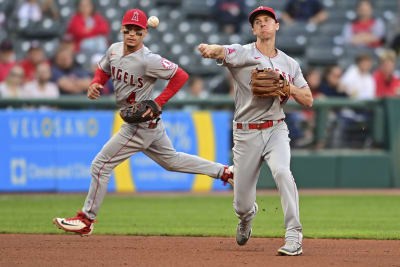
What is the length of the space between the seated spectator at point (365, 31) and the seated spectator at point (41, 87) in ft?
19.5

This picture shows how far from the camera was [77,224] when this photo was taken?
750 cm

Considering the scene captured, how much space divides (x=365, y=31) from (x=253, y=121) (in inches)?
387

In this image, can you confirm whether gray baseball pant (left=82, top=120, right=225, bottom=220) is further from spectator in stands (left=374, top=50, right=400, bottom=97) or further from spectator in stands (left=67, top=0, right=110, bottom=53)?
spectator in stands (left=67, top=0, right=110, bottom=53)

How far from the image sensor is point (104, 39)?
14.8 meters

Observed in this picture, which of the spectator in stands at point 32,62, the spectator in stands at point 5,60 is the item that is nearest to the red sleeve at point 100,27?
the spectator in stands at point 32,62

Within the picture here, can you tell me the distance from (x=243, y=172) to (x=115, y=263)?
4.09ft

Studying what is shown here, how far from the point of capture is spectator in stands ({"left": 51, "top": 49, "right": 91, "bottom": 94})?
43.1 feet

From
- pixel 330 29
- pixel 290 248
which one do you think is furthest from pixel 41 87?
pixel 290 248

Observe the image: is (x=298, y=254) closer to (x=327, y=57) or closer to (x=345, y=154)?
(x=345, y=154)

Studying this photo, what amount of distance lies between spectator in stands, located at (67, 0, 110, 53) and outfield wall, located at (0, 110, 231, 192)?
273cm

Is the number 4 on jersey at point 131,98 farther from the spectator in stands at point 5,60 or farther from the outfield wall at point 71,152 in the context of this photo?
the spectator in stands at point 5,60

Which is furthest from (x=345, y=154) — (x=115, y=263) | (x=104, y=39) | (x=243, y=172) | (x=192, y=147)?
(x=115, y=263)

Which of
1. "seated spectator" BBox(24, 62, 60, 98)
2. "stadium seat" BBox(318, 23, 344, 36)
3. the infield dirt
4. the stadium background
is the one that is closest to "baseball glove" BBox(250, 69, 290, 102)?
the infield dirt

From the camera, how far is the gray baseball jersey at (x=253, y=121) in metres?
6.50
